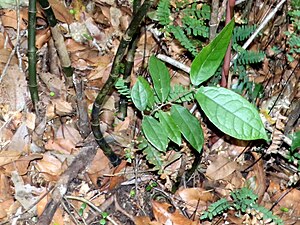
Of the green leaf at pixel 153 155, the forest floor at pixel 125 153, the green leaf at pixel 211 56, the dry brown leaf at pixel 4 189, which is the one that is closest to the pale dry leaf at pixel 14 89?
the forest floor at pixel 125 153

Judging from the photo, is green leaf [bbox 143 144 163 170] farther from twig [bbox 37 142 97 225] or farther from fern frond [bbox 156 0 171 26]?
fern frond [bbox 156 0 171 26]

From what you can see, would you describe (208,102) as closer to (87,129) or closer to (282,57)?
(87,129)

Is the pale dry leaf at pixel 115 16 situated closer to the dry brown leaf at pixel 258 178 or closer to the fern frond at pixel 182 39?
the fern frond at pixel 182 39

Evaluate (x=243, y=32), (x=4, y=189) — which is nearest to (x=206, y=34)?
(x=243, y=32)

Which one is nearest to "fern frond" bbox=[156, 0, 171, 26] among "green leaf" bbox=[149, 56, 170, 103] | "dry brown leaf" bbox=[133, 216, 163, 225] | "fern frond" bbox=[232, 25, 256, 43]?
"fern frond" bbox=[232, 25, 256, 43]

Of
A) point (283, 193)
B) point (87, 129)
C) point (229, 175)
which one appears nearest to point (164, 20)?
point (87, 129)

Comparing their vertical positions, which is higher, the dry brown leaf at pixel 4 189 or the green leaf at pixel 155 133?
the green leaf at pixel 155 133
